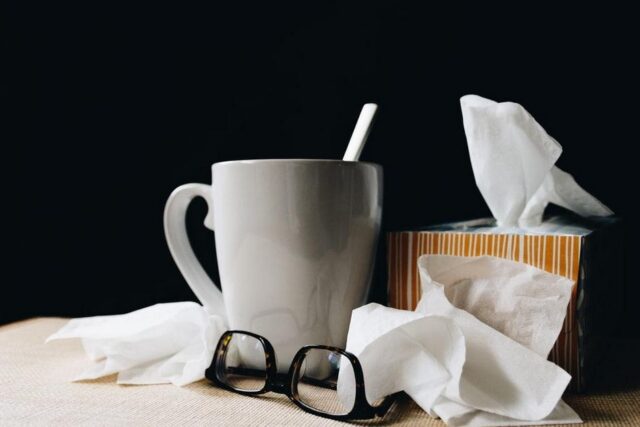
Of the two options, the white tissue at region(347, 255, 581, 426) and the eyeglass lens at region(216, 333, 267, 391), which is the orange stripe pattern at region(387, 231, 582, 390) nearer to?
the white tissue at region(347, 255, 581, 426)

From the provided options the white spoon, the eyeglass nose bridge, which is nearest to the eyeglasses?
the eyeglass nose bridge

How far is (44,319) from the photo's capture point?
793 mm

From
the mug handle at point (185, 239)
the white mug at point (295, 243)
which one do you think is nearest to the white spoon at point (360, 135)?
the white mug at point (295, 243)

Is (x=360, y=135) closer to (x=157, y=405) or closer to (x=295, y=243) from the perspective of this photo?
(x=295, y=243)

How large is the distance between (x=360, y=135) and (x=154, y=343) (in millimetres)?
283

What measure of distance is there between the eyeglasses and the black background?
262mm

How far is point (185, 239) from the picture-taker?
0.60 m

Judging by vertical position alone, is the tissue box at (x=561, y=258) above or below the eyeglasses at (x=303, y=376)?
above

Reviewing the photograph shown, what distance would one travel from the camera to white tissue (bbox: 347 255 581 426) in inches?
16.5

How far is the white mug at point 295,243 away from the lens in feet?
1.66

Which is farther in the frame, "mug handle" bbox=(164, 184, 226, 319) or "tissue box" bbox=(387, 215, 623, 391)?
"mug handle" bbox=(164, 184, 226, 319)

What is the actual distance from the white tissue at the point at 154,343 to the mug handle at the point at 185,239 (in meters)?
0.02

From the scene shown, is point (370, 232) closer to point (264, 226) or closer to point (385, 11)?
point (264, 226)

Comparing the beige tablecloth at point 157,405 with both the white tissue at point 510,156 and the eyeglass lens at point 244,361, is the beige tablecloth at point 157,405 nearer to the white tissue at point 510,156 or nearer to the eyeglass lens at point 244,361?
the eyeglass lens at point 244,361
